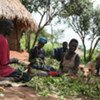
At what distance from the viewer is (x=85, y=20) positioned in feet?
98.6


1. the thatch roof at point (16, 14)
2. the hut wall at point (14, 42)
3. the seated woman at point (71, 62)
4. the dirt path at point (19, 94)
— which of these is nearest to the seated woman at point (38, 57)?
the seated woman at point (71, 62)

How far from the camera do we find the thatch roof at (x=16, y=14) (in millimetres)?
15938

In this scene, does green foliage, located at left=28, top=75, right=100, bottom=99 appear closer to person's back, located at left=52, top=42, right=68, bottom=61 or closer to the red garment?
the red garment

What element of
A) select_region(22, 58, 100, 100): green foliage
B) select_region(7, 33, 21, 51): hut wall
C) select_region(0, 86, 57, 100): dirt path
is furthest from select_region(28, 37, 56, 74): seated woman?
select_region(7, 33, 21, 51): hut wall

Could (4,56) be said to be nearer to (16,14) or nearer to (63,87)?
(63,87)

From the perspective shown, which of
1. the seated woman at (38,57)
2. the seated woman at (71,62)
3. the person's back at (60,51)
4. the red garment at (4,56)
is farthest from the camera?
the person's back at (60,51)

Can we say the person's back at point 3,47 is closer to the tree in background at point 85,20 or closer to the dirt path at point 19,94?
the dirt path at point 19,94

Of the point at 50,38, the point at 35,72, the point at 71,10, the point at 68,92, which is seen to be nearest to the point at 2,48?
the point at 68,92

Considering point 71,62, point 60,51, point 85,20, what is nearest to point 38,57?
point 71,62

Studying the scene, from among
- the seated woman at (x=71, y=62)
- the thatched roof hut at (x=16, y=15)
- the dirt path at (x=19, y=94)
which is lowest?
the dirt path at (x=19, y=94)

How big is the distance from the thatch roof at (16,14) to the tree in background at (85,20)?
31.1 feet

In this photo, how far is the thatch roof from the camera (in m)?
15.9

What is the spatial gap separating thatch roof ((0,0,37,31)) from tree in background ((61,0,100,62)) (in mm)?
9482

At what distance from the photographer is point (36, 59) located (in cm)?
984
